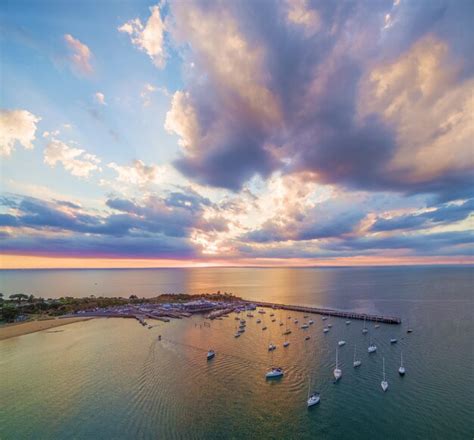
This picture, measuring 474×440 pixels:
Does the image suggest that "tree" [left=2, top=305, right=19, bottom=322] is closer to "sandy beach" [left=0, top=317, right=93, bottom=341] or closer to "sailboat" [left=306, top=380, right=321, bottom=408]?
"sandy beach" [left=0, top=317, right=93, bottom=341]

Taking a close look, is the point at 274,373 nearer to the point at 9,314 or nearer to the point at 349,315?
the point at 349,315

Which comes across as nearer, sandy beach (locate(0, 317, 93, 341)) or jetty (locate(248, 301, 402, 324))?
sandy beach (locate(0, 317, 93, 341))

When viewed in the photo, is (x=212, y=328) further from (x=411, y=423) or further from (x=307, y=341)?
(x=411, y=423)

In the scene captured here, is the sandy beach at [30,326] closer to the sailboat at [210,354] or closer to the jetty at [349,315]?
the sailboat at [210,354]

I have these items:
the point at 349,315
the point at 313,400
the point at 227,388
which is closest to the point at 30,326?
the point at 227,388

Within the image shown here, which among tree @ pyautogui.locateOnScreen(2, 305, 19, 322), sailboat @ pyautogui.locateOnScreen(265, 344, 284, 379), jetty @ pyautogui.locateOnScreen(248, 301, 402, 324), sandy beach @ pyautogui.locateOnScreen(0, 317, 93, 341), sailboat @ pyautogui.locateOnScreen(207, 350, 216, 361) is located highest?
tree @ pyautogui.locateOnScreen(2, 305, 19, 322)

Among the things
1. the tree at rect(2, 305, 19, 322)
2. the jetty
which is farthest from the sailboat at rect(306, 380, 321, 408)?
the tree at rect(2, 305, 19, 322)

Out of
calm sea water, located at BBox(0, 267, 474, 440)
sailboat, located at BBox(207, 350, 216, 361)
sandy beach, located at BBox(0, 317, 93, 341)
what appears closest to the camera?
calm sea water, located at BBox(0, 267, 474, 440)

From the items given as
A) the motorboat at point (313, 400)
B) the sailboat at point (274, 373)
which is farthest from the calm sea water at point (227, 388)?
the sailboat at point (274, 373)

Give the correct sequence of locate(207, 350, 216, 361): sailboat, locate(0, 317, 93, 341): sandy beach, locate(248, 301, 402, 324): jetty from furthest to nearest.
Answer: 1. locate(248, 301, 402, 324): jetty
2. locate(0, 317, 93, 341): sandy beach
3. locate(207, 350, 216, 361): sailboat

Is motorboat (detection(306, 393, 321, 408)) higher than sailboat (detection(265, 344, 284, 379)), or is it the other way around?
sailboat (detection(265, 344, 284, 379))
